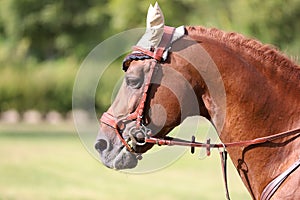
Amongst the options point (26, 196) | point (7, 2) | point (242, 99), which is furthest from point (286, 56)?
point (7, 2)

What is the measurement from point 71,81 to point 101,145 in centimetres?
4279

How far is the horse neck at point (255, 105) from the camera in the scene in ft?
15.7

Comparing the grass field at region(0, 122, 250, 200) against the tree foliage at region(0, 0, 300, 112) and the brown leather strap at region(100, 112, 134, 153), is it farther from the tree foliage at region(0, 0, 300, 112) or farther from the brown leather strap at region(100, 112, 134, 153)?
the tree foliage at region(0, 0, 300, 112)

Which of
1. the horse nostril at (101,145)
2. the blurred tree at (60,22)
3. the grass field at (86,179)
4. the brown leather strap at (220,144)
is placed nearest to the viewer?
the brown leather strap at (220,144)

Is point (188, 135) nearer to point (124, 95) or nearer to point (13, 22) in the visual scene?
point (124, 95)

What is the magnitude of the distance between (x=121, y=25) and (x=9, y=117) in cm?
907

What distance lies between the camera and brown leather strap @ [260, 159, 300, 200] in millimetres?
4625

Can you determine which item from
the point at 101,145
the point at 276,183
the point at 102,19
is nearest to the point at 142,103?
the point at 101,145

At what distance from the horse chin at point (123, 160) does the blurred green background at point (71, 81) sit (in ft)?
3.57

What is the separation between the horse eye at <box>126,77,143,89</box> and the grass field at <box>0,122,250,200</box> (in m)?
8.75

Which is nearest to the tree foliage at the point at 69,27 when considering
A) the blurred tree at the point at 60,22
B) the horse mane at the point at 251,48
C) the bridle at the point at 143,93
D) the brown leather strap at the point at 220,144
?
the blurred tree at the point at 60,22

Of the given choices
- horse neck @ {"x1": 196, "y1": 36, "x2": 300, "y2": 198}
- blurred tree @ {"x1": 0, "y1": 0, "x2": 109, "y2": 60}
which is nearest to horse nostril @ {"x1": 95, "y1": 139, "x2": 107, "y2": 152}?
horse neck @ {"x1": 196, "y1": 36, "x2": 300, "y2": 198}

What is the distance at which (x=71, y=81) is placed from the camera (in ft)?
156

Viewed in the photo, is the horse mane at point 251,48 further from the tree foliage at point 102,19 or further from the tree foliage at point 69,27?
the tree foliage at point 102,19
